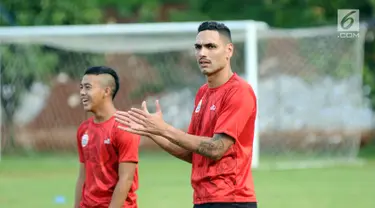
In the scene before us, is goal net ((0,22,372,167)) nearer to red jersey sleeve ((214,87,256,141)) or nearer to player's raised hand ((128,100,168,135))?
red jersey sleeve ((214,87,256,141))

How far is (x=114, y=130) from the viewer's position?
7656mm

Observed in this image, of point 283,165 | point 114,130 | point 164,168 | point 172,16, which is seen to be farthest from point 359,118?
point 114,130

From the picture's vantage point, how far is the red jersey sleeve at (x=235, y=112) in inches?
239

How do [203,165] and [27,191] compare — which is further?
[27,191]

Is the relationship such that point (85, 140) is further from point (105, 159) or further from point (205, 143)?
point (205, 143)

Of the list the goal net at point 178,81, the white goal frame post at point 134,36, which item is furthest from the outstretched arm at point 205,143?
the goal net at point 178,81

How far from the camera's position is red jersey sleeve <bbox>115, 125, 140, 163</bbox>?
7.49m

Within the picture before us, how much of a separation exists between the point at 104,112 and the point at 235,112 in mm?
2026

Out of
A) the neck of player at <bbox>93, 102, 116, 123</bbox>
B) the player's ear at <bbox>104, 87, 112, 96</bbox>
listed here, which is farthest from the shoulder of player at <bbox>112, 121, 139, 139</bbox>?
the player's ear at <bbox>104, 87, 112, 96</bbox>

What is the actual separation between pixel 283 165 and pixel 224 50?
15112 millimetres

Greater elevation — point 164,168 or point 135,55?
point 135,55

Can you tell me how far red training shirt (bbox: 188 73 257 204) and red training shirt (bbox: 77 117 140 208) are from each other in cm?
136

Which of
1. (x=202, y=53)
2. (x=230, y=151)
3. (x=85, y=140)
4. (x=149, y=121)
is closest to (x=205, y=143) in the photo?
(x=230, y=151)

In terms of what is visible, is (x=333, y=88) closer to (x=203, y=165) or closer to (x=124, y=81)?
(x=124, y=81)
